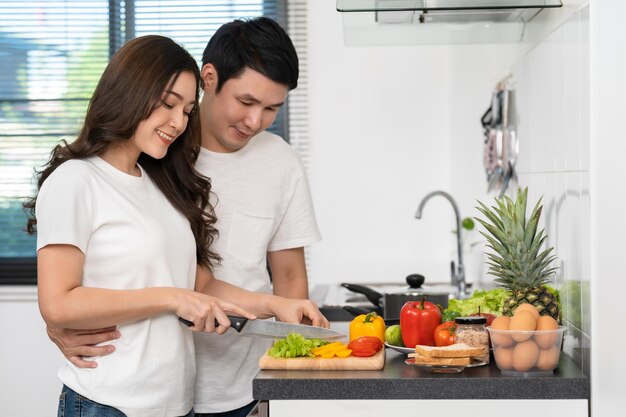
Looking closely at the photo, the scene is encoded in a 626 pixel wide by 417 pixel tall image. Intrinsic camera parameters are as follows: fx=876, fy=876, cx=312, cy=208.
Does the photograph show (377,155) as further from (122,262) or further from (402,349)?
(122,262)

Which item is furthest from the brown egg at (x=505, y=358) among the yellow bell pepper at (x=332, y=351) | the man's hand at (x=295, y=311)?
the man's hand at (x=295, y=311)

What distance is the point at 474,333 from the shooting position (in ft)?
5.57

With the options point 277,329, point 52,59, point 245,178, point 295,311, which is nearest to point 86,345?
point 277,329

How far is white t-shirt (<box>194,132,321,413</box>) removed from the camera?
6.66 ft

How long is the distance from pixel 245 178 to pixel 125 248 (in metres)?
0.53

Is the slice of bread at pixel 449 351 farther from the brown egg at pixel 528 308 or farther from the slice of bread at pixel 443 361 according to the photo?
the brown egg at pixel 528 308

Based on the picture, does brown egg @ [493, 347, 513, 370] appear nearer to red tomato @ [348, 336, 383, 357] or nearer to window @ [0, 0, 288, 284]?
red tomato @ [348, 336, 383, 357]

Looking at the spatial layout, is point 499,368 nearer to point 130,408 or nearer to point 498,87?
point 130,408

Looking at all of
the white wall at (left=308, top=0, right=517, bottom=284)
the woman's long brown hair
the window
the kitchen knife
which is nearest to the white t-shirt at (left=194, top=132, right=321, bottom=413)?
the kitchen knife

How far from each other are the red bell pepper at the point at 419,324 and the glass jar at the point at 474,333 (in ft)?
0.38

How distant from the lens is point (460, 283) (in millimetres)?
3500

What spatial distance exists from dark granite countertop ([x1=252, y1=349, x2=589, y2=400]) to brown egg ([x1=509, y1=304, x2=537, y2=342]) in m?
0.08

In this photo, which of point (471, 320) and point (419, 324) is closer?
point (471, 320)

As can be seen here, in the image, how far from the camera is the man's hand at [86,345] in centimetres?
167
